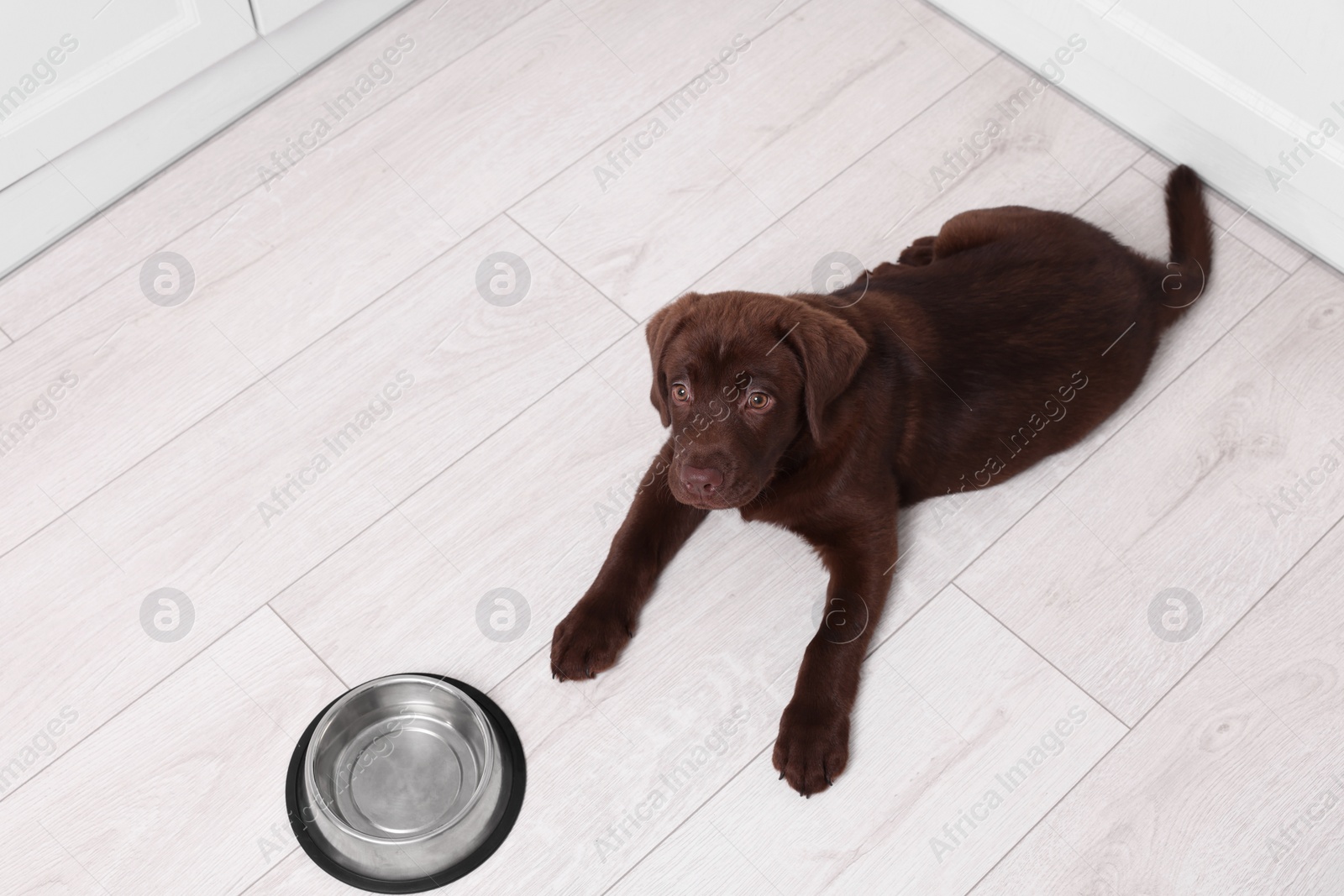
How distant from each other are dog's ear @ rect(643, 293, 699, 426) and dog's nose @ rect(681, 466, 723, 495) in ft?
0.40

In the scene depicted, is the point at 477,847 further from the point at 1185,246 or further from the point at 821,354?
the point at 1185,246

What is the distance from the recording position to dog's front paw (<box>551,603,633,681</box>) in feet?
6.68

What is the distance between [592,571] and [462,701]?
325mm

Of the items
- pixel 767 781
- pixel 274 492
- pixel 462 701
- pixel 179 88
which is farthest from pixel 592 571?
pixel 179 88

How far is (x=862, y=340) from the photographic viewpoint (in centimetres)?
185

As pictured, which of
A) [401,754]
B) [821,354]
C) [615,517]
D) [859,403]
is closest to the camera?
[821,354]

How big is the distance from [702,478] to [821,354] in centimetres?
24

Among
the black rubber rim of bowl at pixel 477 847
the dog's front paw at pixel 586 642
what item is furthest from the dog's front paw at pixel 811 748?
the black rubber rim of bowl at pixel 477 847

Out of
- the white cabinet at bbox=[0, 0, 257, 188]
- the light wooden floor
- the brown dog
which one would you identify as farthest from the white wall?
the white cabinet at bbox=[0, 0, 257, 188]

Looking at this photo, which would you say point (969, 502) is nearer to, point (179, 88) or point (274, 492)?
point (274, 492)

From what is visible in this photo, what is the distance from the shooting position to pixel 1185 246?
238 cm

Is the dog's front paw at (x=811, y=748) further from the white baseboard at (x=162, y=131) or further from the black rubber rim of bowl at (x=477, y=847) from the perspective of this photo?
the white baseboard at (x=162, y=131)

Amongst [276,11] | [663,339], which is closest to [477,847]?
[663,339]

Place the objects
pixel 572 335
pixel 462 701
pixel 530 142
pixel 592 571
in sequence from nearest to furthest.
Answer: pixel 462 701
pixel 592 571
pixel 572 335
pixel 530 142
